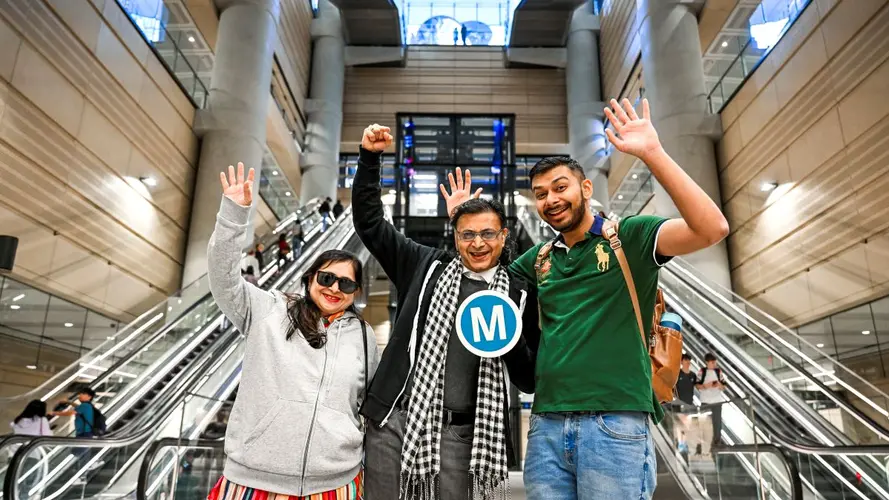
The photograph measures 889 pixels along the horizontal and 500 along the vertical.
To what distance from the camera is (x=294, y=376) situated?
2.00 metres

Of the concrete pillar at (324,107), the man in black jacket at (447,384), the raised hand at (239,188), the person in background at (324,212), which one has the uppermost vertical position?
the concrete pillar at (324,107)

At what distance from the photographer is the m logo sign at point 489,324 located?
1.89 m

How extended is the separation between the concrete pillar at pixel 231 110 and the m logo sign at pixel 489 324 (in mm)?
12318

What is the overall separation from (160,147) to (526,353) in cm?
1251

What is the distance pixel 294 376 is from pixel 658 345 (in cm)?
118

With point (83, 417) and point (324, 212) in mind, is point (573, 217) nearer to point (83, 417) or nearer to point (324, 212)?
point (83, 417)

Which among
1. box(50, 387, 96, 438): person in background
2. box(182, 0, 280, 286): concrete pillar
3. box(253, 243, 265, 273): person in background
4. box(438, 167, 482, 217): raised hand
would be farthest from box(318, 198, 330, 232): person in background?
box(438, 167, 482, 217): raised hand

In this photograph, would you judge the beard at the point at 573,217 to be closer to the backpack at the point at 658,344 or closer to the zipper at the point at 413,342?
the backpack at the point at 658,344

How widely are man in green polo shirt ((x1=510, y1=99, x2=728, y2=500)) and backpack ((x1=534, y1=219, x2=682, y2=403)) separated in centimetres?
2

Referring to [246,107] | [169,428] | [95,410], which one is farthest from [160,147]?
[169,428]

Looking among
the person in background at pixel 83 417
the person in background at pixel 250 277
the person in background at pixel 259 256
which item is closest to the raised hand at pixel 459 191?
the person in background at pixel 83 417

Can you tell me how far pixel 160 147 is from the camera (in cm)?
1262

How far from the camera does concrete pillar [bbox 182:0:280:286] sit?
13.6 m

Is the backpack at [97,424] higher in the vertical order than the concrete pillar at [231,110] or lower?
lower
